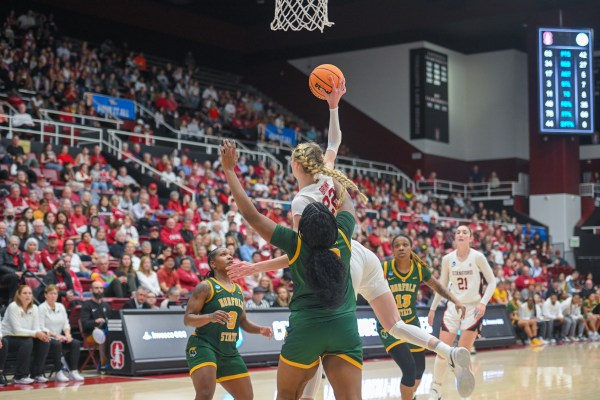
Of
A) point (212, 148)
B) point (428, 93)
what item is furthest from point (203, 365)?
point (428, 93)

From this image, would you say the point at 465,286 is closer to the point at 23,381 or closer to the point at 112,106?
the point at 23,381


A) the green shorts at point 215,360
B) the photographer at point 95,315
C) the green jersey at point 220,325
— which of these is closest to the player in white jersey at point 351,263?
the green shorts at point 215,360

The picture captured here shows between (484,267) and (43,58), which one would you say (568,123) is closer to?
(43,58)

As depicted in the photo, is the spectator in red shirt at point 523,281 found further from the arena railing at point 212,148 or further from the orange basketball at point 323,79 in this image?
the orange basketball at point 323,79

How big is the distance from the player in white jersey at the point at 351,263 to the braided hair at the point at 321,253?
324 mm

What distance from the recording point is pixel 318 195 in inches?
223

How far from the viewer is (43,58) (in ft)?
78.6

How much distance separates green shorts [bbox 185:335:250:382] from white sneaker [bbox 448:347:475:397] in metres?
2.00

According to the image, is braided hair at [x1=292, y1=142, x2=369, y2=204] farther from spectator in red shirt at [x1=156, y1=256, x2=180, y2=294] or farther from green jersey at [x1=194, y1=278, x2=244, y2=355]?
spectator in red shirt at [x1=156, y1=256, x2=180, y2=294]

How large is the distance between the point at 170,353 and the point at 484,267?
5.55 metres

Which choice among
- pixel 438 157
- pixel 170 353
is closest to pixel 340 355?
pixel 170 353

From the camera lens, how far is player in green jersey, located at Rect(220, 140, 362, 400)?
5.09m

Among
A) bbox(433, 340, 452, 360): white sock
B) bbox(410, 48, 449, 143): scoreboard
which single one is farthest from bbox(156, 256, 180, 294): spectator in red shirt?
bbox(410, 48, 449, 143): scoreboard

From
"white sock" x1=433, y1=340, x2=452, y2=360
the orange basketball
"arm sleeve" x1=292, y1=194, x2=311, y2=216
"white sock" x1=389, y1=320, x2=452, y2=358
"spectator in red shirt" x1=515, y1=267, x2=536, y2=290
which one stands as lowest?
"spectator in red shirt" x1=515, y1=267, x2=536, y2=290
